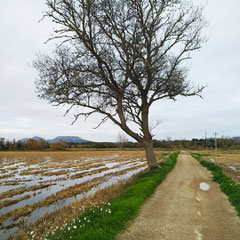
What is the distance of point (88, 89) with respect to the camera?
44.2ft

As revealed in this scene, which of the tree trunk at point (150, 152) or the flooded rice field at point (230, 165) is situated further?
the tree trunk at point (150, 152)

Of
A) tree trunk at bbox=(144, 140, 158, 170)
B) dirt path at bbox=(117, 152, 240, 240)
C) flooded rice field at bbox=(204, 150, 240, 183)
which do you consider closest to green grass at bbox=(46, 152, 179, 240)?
dirt path at bbox=(117, 152, 240, 240)

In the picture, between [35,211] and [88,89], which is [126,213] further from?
[88,89]

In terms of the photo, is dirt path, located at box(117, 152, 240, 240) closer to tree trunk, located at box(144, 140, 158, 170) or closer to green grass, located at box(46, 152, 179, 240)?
green grass, located at box(46, 152, 179, 240)

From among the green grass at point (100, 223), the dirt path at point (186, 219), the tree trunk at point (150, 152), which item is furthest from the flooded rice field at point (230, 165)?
the green grass at point (100, 223)

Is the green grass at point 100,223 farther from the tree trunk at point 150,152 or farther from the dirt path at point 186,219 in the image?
the tree trunk at point 150,152

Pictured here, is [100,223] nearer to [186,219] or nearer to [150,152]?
[186,219]

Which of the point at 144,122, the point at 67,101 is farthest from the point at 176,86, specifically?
the point at 67,101

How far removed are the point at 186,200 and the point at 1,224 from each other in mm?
7683

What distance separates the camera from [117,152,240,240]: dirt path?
4.82 meters

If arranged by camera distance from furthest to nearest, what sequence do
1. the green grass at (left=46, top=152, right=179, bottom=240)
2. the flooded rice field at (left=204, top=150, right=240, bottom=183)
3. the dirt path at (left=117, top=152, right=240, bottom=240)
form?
1. the flooded rice field at (left=204, top=150, right=240, bottom=183)
2. the dirt path at (left=117, top=152, right=240, bottom=240)
3. the green grass at (left=46, top=152, right=179, bottom=240)

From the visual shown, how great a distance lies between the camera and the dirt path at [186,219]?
4.82 metres

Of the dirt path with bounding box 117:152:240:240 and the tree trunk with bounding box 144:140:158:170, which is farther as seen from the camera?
the tree trunk with bounding box 144:140:158:170

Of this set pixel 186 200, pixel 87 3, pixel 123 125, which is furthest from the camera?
pixel 123 125
